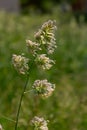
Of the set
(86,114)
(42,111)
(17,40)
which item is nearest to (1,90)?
(42,111)

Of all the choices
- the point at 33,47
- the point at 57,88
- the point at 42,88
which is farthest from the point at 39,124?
the point at 57,88

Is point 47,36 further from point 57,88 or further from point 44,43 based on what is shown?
point 57,88

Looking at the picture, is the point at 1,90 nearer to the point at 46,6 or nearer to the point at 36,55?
the point at 36,55

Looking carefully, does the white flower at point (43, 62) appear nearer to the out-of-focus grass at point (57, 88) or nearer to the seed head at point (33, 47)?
the seed head at point (33, 47)

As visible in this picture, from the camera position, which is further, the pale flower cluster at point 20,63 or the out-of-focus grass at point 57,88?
the out-of-focus grass at point 57,88

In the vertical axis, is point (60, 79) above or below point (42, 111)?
above

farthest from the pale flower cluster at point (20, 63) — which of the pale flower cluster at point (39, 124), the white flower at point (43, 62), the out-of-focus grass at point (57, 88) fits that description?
the out-of-focus grass at point (57, 88)

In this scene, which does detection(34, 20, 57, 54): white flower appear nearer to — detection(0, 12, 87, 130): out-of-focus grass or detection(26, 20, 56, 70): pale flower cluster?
detection(26, 20, 56, 70): pale flower cluster

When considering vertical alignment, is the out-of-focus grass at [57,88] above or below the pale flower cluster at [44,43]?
above

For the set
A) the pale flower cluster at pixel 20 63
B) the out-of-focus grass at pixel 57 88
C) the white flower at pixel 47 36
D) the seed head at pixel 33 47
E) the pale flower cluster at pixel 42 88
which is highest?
the out-of-focus grass at pixel 57 88
